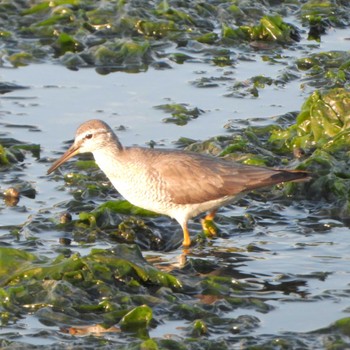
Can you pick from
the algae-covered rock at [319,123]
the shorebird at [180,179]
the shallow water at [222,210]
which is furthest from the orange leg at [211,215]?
the algae-covered rock at [319,123]

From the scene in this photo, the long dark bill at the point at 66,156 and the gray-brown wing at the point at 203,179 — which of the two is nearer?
the gray-brown wing at the point at 203,179

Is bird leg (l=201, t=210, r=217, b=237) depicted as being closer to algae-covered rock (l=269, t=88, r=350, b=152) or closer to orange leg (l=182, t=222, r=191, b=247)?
orange leg (l=182, t=222, r=191, b=247)

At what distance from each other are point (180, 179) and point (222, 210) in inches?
31.9

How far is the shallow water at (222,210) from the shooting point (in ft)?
25.3

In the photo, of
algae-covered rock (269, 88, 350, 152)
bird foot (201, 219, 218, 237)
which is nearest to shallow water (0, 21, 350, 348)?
bird foot (201, 219, 218, 237)

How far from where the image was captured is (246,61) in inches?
511

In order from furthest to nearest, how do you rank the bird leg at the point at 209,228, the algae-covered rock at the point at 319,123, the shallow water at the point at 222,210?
the algae-covered rock at the point at 319,123
the bird leg at the point at 209,228
the shallow water at the point at 222,210

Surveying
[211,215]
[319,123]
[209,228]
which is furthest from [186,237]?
[319,123]

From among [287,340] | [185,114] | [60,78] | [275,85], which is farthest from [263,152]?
[287,340]

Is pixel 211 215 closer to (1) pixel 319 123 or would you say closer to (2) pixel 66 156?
(2) pixel 66 156

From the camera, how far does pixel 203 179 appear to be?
9.03m

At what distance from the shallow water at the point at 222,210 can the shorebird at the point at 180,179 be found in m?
0.33

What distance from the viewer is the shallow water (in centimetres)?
771

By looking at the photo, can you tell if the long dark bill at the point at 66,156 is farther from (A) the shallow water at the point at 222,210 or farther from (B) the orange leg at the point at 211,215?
(B) the orange leg at the point at 211,215
